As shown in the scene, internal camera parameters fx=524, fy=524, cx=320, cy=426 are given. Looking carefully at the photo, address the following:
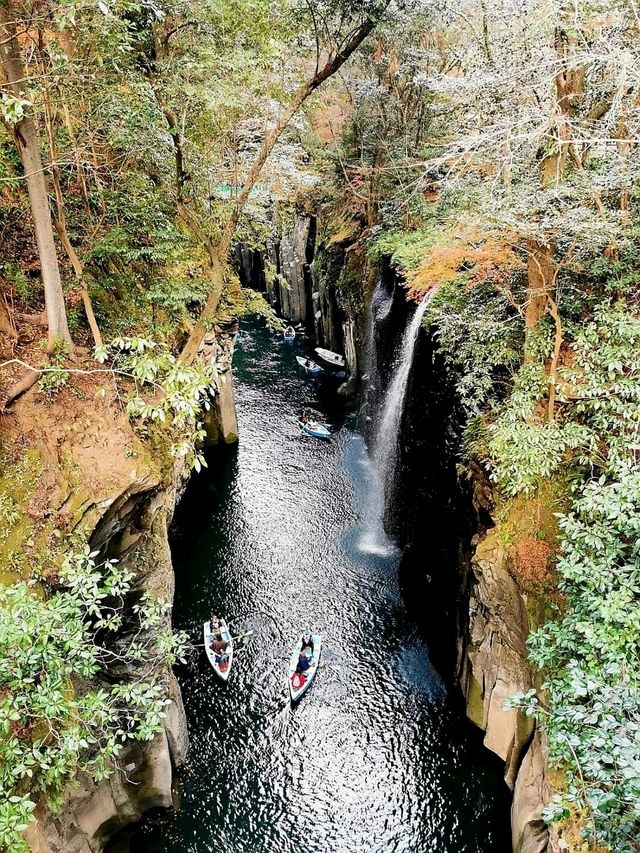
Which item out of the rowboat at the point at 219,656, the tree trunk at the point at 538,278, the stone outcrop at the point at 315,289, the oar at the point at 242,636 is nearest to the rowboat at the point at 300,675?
the oar at the point at 242,636

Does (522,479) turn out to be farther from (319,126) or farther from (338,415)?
(319,126)

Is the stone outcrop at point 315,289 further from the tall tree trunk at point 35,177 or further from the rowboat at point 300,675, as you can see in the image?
the tall tree trunk at point 35,177

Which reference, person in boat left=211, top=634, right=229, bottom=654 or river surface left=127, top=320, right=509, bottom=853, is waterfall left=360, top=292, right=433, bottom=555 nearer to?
river surface left=127, top=320, right=509, bottom=853

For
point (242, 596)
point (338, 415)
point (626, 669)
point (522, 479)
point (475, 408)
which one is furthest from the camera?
point (338, 415)

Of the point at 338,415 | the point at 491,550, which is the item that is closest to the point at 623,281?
the point at 491,550

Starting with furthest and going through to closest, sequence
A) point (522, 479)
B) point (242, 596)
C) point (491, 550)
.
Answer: point (242, 596) < point (491, 550) < point (522, 479)
